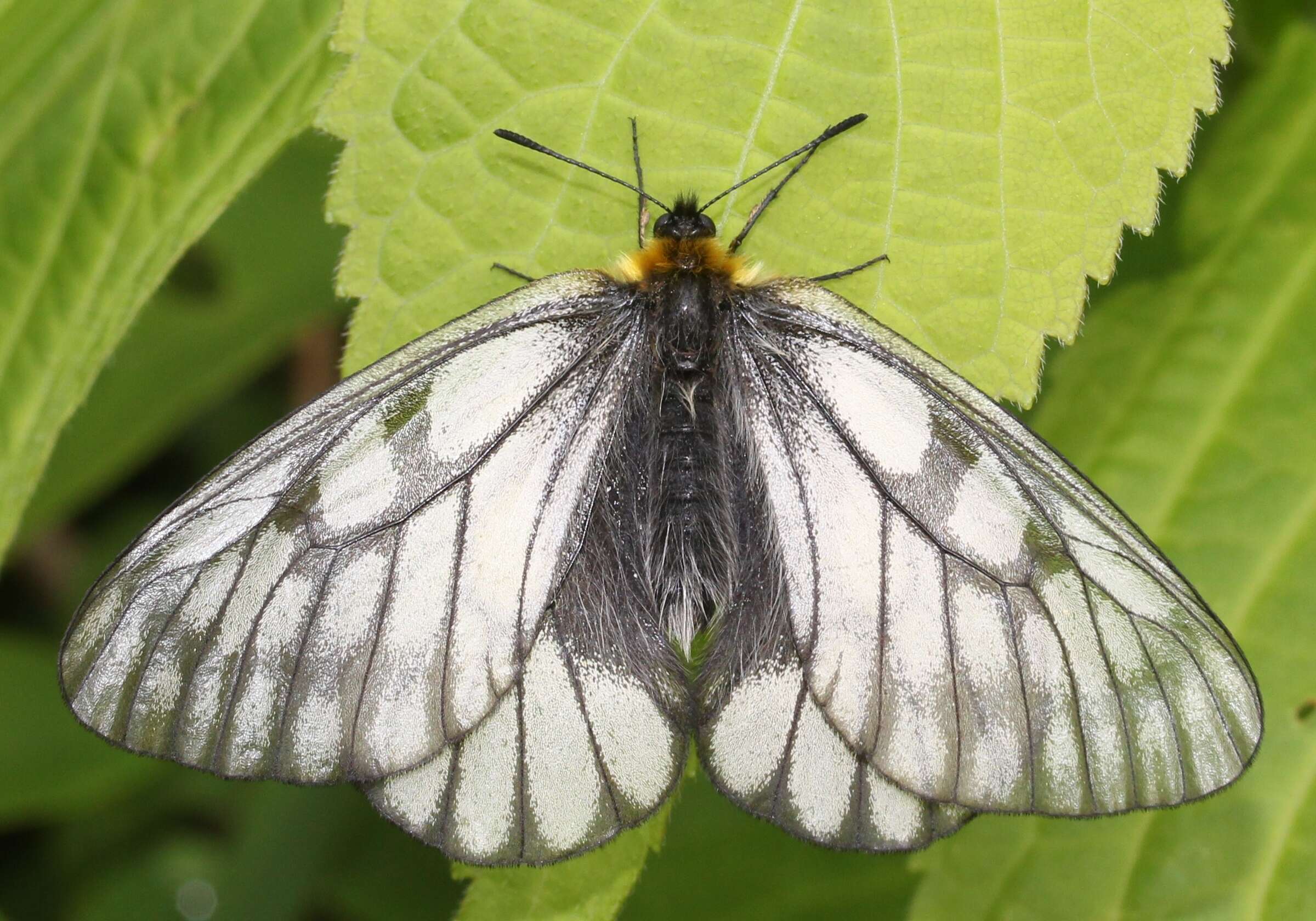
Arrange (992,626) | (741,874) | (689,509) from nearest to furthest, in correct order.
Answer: (992,626) < (689,509) < (741,874)

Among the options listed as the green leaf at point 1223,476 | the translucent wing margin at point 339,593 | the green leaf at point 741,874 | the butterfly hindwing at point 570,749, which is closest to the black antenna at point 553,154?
the translucent wing margin at point 339,593

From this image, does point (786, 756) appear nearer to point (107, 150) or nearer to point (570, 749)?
point (570, 749)

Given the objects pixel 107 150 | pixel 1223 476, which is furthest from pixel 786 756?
pixel 107 150

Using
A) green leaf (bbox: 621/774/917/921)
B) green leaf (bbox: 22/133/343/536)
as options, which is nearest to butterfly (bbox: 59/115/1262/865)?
green leaf (bbox: 621/774/917/921)

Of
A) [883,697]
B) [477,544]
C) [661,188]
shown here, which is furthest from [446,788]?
[661,188]

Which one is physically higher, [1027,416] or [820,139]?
[1027,416]

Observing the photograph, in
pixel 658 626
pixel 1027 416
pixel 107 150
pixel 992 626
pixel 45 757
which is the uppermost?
pixel 1027 416

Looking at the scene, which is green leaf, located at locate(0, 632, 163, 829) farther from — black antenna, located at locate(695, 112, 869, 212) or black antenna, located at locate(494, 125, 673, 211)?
black antenna, located at locate(695, 112, 869, 212)
